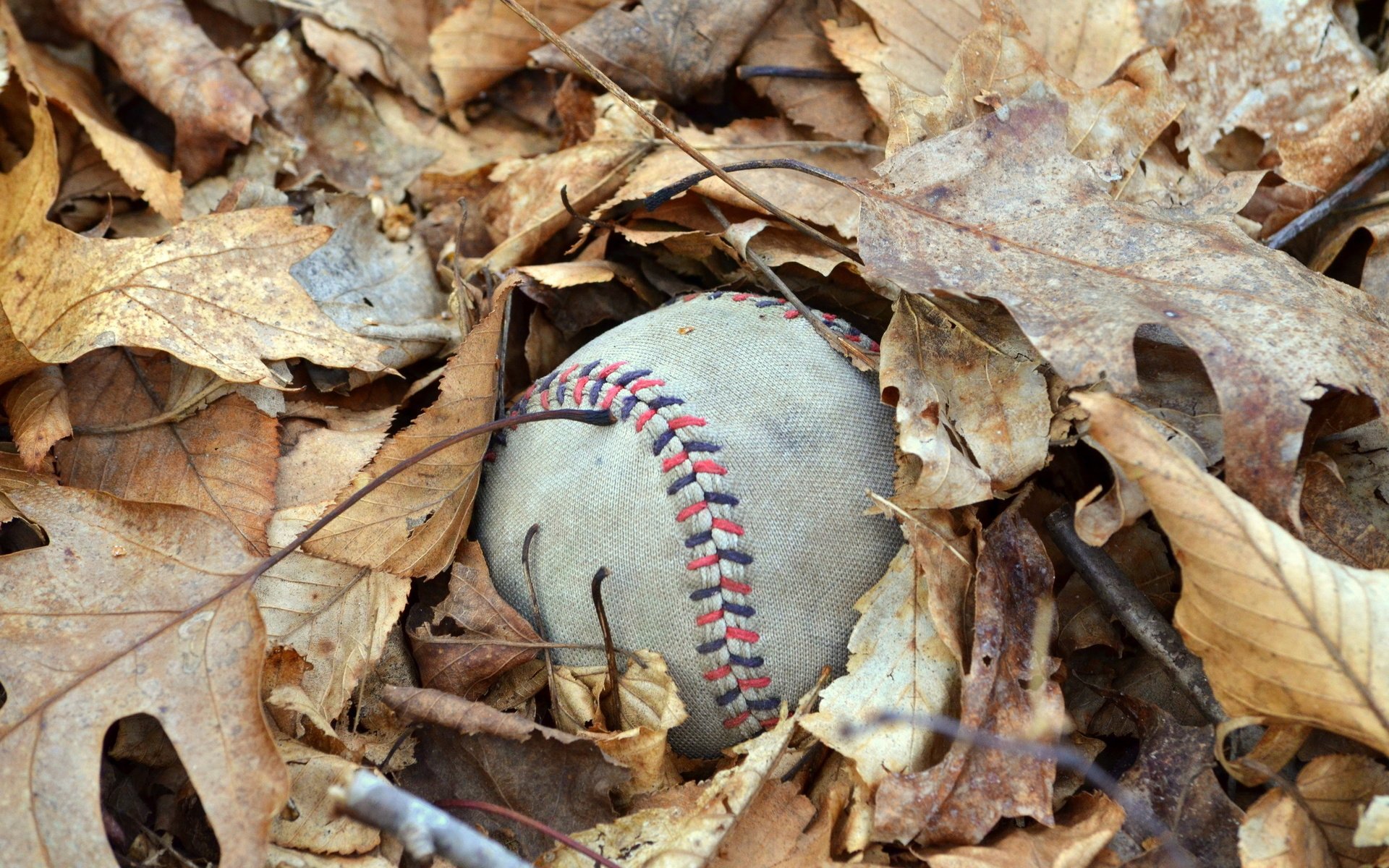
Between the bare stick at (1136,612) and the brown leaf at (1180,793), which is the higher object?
the bare stick at (1136,612)

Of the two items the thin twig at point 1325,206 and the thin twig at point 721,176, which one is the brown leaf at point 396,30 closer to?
the thin twig at point 721,176

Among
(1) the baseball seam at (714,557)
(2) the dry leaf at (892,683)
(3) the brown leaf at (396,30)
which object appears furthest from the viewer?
(3) the brown leaf at (396,30)

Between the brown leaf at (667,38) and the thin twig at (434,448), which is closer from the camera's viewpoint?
the thin twig at (434,448)

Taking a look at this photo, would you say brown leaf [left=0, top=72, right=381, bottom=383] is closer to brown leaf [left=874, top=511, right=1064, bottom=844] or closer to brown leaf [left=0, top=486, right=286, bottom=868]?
brown leaf [left=0, top=486, right=286, bottom=868]

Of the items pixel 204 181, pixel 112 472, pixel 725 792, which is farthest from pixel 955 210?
pixel 204 181

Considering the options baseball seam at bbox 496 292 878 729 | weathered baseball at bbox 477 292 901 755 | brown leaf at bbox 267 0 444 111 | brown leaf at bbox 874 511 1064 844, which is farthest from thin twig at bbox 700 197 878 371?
brown leaf at bbox 267 0 444 111

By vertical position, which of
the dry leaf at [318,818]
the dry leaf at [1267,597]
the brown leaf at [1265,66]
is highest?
the brown leaf at [1265,66]

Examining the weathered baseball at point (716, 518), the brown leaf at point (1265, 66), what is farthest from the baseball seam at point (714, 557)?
the brown leaf at point (1265, 66)
